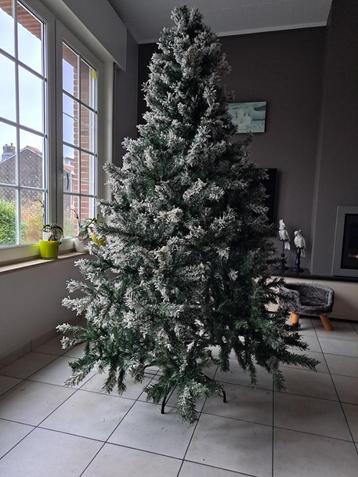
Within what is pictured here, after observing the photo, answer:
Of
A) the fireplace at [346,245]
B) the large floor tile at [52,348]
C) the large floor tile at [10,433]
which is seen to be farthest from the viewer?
the fireplace at [346,245]

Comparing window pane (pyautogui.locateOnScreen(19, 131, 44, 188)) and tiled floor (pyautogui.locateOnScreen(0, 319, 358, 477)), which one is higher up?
window pane (pyautogui.locateOnScreen(19, 131, 44, 188))

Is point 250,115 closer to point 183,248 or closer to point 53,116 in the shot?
point 53,116

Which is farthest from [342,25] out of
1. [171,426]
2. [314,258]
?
[171,426]

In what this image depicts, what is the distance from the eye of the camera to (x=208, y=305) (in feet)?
5.05

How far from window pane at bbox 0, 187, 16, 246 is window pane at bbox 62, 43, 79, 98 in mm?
1136

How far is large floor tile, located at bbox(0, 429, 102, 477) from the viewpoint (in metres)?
1.24

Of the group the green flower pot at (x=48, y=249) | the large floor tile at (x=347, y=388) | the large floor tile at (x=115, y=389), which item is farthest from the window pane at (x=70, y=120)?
the large floor tile at (x=347, y=388)

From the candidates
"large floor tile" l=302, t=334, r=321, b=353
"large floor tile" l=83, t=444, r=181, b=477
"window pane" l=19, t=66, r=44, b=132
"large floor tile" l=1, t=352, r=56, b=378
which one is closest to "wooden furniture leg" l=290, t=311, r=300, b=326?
"large floor tile" l=302, t=334, r=321, b=353

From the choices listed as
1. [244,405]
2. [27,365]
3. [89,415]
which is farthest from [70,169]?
[244,405]

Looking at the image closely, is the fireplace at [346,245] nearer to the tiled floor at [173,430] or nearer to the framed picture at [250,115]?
the framed picture at [250,115]

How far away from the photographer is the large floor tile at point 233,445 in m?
1.31

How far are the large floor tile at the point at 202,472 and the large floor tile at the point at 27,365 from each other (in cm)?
114

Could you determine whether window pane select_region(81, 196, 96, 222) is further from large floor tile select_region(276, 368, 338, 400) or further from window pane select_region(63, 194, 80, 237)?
large floor tile select_region(276, 368, 338, 400)

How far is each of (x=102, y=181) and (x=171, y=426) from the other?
2516 mm
